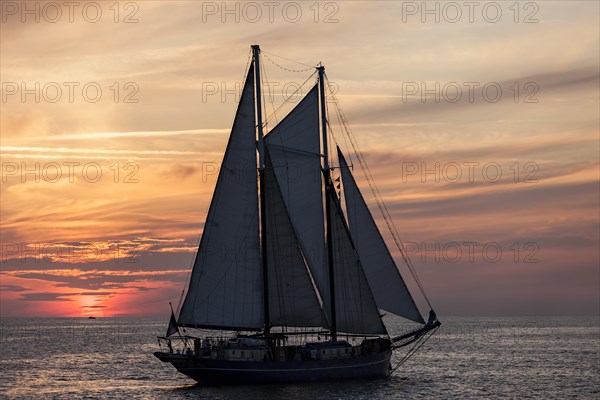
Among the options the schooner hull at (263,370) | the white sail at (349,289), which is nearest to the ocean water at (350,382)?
the schooner hull at (263,370)

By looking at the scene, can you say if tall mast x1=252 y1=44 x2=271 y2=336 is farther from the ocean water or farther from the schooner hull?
the ocean water

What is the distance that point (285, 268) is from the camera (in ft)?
219

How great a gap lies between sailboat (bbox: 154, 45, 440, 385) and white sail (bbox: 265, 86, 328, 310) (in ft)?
0.25

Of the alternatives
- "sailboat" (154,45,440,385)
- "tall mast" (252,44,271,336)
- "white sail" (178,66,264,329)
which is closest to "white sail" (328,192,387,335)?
"sailboat" (154,45,440,385)

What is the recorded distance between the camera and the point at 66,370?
95.6m

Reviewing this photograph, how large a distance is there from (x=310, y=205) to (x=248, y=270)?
7.04 m

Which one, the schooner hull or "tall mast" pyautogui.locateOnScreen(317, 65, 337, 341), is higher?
"tall mast" pyautogui.locateOnScreen(317, 65, 337, 341)

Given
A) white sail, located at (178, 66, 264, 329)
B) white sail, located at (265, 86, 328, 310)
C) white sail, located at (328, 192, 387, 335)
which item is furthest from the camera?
white sail, located at (328, 192, 387, 335)

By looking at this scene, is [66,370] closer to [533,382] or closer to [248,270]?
[248,270]

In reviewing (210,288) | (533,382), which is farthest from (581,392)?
(210,288)

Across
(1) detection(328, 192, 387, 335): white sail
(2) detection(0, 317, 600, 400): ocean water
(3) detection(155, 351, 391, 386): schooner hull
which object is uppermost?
(1) detection(328, 192, 387, 335): white sail

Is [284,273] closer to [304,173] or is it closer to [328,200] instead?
[328,200]

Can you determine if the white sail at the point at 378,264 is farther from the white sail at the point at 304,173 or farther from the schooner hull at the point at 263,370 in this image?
the schooner hull at the point at 263,370

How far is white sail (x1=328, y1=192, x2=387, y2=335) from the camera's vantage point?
67750 millimetres
